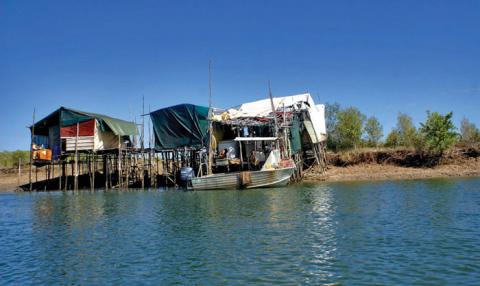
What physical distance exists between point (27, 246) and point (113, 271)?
19.3 ft

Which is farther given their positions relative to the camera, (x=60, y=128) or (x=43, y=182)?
(x=43, y=182)

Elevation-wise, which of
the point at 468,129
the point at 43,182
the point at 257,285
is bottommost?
the point at 257,285

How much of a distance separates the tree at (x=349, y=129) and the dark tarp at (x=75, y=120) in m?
28.3

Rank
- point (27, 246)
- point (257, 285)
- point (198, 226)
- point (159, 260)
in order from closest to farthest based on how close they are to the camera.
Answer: point (257, 285), point (159, 260), point (27, 246), point (198, 226)

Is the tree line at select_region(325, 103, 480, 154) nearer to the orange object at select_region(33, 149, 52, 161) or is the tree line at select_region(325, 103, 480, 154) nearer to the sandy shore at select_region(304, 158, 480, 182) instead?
the sandy shore at select_region(304, 158, 480, 182)

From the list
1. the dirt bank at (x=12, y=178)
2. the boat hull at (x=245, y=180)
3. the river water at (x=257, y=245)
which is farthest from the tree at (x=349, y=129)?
the dirt bank at (x=12, y=178)

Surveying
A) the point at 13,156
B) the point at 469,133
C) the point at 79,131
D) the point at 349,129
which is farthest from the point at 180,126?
the point at 13,156

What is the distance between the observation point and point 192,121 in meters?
43.1

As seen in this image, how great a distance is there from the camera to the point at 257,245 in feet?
44.5

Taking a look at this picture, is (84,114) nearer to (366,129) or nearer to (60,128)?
(60,128)

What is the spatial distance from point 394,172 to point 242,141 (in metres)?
17.8

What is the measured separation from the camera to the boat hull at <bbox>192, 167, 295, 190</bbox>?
1435 inches

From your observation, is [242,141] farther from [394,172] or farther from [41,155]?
[41,155]

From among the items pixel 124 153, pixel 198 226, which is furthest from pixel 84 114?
pixel 198 226
